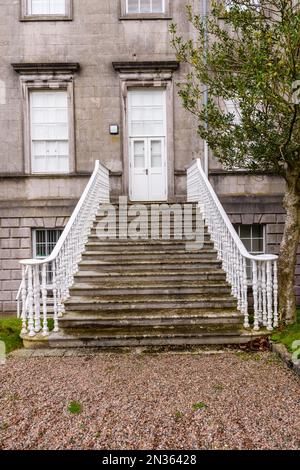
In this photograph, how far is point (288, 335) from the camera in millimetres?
5426

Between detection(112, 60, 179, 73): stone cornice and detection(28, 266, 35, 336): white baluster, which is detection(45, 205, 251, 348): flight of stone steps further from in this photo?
detection(112, 60, 179, 73): stone cornice

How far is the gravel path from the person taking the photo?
2.98 metres

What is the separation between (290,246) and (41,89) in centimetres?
852

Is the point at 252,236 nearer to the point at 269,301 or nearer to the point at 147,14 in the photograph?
the point at 269,301

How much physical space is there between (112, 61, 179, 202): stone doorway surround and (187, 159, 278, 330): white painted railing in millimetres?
2779

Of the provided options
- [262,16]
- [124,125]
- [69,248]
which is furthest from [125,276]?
[124,125]

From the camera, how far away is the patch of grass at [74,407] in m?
3.45

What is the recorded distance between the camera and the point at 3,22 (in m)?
10.5

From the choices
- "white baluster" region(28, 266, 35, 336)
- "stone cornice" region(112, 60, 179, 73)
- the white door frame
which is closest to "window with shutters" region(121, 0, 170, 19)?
"stone cornice" region(112, 60, 179, 73)

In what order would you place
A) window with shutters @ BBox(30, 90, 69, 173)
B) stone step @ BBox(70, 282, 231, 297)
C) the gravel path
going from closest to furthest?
the gravel path
stone step @ BBox(70, 282, 231, 297)
window with shutters @ BBox(30, 90, 69, 173)

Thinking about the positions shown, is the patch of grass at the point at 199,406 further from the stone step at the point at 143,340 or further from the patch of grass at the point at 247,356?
the stone step at the point at 143,340

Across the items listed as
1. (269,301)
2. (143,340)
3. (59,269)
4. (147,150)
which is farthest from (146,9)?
(143,340)

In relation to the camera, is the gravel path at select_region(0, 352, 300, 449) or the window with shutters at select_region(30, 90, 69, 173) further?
the window with shutters at select_region(30, 90, 69, 173)
